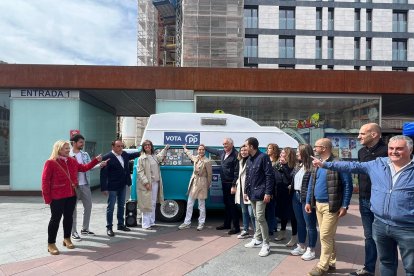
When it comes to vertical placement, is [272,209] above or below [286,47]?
below

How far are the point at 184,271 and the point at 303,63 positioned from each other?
33731 millimetres

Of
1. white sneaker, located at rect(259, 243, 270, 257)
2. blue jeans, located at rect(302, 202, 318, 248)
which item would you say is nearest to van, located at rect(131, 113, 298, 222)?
white sneaker, located at rect(259, 243, 270, 257)

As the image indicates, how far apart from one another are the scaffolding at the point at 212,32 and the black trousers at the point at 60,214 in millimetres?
22183

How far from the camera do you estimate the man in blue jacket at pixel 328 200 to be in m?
3.95

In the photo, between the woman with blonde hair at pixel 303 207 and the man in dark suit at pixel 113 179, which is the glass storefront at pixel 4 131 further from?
the woman with blonde hair at pixel 303 207

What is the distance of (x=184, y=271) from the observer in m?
4.23

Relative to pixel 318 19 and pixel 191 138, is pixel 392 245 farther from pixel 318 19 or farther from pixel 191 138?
pixel 318 19

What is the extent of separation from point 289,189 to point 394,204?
2.69 meters

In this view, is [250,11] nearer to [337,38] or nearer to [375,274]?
[337,38]

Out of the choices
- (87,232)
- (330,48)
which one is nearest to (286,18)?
(330,48)

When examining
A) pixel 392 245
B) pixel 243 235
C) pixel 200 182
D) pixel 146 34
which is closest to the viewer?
pixel 392 245

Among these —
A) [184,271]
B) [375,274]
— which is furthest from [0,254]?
[375,274]

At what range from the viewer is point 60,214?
482 centimetres

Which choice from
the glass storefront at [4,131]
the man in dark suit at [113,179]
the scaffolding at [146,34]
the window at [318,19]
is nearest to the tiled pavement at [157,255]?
the man in dark suit at [113,179]
